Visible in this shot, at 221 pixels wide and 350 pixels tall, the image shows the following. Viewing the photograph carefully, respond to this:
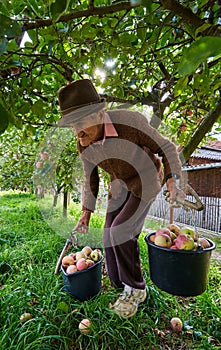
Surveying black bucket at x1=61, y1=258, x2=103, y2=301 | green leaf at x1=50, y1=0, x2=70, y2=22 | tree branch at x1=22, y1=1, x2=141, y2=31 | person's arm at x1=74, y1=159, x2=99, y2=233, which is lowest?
black bucket at x1=61, y1=258, x2=103, y2=301

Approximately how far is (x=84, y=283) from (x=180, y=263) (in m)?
0.91

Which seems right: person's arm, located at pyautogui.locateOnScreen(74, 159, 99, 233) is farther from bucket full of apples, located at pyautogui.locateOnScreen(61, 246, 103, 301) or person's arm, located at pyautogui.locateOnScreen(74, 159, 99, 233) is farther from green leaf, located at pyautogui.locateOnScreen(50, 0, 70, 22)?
green leaf, located at pyautogui.locateOnScreen(50, 0, 70, 22)

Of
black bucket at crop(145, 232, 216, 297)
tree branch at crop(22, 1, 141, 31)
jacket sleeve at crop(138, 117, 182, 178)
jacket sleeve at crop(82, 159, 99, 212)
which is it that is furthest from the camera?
jacket sleeve at crop(82, 159, 99, 212)

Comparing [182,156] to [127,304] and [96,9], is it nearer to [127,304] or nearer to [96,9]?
[127,304]

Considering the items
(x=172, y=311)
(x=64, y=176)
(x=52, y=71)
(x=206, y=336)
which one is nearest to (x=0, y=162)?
(x=64, y=176)

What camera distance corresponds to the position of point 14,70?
1.12 metres

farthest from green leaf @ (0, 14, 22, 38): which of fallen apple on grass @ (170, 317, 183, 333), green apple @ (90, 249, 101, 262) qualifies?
fallen apple on grass @ (170, 317, 183, 333)

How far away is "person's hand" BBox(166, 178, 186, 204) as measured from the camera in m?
1.15

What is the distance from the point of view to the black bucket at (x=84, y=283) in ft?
5.74

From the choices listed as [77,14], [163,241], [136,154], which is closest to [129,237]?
[163,241]

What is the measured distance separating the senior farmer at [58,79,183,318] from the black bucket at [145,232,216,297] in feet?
0.82

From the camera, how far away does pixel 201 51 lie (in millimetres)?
229

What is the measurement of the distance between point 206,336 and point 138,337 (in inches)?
18.4

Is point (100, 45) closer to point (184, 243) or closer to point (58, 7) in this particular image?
point (58, 7)
